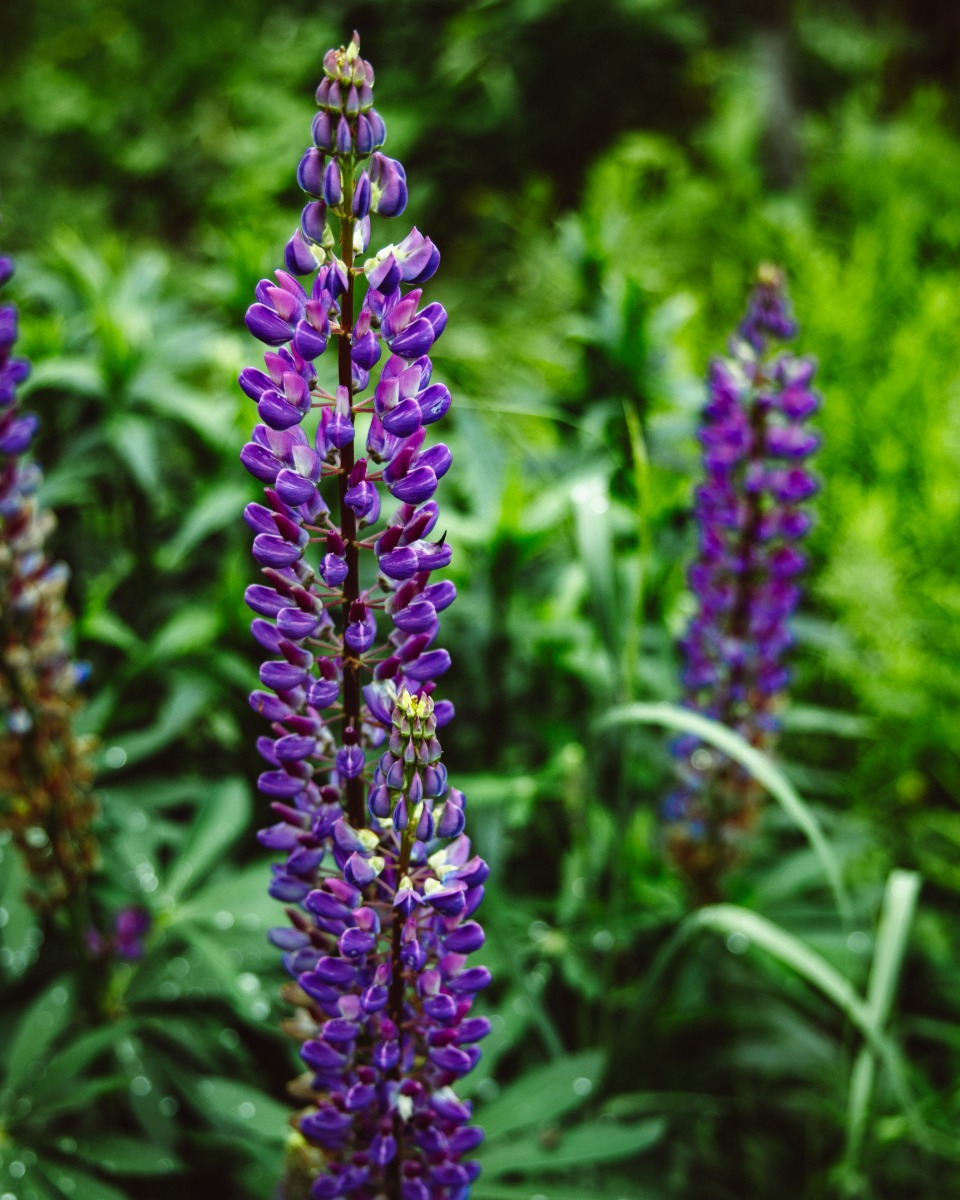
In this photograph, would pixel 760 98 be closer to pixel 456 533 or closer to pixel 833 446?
pixel 833 446

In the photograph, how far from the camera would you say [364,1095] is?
1020mm

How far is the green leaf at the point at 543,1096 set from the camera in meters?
1.38

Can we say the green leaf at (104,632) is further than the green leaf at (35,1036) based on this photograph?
Yes

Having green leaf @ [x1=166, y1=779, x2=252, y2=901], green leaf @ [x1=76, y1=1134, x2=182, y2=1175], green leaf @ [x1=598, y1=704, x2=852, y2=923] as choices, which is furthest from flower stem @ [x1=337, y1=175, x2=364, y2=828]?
green leaf @ [x1=166, y1=779, x2=252, y2=901]

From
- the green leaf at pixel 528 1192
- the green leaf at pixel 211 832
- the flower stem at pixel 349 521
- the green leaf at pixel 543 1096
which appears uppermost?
the flower stem at pixel 349 521

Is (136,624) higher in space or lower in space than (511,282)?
lower

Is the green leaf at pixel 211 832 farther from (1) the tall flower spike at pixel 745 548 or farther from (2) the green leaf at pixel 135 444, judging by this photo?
(1) the tall flower spike at pixel 745 548

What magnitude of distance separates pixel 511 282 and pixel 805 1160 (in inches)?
170

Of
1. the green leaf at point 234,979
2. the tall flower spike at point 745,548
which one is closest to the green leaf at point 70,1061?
the green leaf at point 234,979

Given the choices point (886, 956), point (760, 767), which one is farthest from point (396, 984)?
point (886, 956)

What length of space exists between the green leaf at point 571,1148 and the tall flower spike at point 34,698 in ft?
2.42

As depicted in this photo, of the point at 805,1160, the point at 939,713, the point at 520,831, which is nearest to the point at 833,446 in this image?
Result: the point at 939,713

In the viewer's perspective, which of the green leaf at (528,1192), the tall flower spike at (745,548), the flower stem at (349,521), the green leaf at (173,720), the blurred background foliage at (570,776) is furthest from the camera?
the green leaf at (173,720)

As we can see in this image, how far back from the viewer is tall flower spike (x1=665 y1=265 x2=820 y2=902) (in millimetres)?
1747
